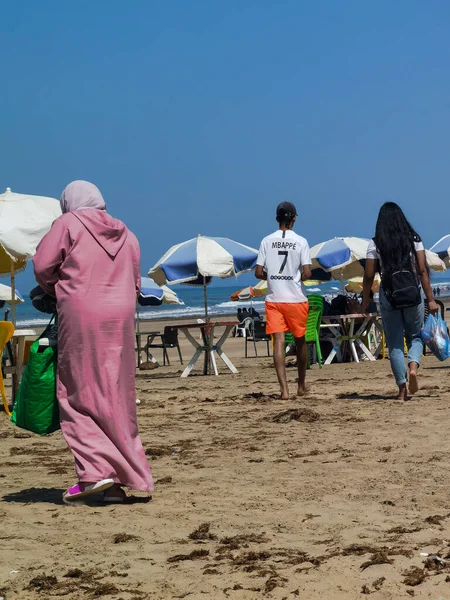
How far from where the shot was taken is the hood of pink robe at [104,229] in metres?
5.05

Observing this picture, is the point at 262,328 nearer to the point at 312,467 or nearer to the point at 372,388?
the point at 372,388

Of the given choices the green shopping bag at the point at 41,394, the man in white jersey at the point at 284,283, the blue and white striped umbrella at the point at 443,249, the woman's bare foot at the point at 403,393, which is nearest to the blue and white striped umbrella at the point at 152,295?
the blue and white striped umbrella at the point at 443,249

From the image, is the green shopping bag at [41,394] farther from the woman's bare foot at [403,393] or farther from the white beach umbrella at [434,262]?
the white beach umbrella at [434,262]

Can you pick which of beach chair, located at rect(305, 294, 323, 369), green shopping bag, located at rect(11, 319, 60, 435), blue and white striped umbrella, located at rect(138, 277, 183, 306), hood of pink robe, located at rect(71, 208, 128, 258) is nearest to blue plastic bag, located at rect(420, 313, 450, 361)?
beach chair, located at rect(305, 294, 323, 369)

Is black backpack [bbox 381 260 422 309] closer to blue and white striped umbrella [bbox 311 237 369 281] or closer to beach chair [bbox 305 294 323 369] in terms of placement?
beach chair [bbox 305 294 323 369]

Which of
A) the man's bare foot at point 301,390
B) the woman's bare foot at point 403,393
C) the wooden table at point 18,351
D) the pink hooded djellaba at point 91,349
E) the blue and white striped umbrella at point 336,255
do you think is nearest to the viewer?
the pink hooded djellaba at point 91,349

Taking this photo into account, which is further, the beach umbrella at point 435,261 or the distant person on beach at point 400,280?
the beach umbrella at point 435,261

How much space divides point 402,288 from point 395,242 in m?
0.42

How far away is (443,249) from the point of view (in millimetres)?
22266

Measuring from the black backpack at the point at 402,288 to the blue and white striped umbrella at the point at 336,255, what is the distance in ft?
31.0

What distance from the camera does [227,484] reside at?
5.39 meters

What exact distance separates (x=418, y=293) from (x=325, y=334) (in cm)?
769

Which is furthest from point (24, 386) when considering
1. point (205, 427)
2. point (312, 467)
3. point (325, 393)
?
point (325, 393)

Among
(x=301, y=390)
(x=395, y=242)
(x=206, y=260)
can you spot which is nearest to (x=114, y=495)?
(x=395, y=242)
